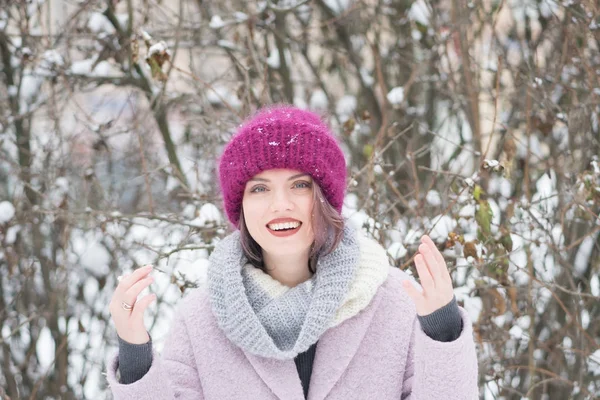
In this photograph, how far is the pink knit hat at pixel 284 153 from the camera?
7.14ft

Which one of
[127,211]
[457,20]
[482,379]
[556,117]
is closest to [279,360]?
[482,379]

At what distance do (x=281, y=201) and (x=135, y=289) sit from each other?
49cm

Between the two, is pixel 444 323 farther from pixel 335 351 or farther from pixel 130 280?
pixel 130 280

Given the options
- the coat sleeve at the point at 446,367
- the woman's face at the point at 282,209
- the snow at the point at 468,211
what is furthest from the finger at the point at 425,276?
the snow at the point at 468,211

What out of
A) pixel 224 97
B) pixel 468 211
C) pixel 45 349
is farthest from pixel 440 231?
pixel 45 349

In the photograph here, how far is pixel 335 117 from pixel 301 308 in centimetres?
250

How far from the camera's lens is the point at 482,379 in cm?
336

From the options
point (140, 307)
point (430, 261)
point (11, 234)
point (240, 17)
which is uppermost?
point (240, 17)

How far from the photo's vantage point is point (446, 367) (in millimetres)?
1916

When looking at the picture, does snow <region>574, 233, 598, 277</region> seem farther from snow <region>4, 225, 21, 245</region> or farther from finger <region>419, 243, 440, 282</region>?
snow <region>4, 225, 21, 245</region>

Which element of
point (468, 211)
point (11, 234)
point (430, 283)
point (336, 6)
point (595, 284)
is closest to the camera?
point (430, 283)

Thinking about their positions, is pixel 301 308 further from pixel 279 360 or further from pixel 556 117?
pixel 556 117

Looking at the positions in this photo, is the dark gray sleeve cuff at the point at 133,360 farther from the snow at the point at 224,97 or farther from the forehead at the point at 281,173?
the snow at the point at 224,97

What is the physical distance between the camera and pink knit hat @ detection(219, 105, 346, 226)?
2.18m
